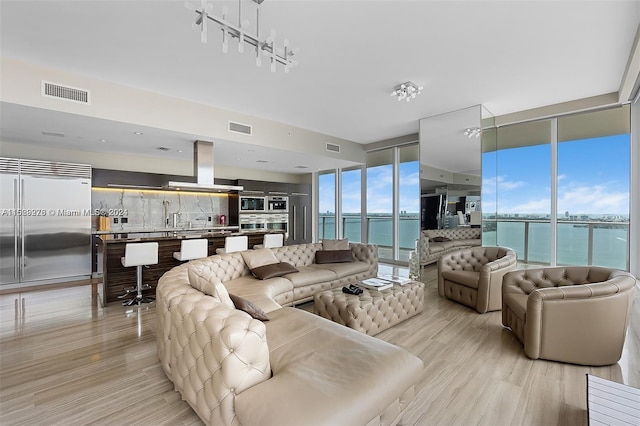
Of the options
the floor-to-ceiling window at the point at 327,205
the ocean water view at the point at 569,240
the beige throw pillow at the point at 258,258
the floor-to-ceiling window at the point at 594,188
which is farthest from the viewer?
the floor-to-ceiling window at the point at 327,205

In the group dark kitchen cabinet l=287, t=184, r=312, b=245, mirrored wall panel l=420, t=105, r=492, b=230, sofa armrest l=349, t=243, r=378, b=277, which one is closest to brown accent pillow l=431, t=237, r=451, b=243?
mirrored wall panel l=420, t=105, r=492, b=230

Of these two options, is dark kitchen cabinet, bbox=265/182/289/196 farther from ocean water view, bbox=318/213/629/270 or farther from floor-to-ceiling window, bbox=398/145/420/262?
ocean water view, bbox=318/213/629/270

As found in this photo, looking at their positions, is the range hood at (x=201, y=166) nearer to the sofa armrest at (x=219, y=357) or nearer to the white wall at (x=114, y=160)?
the white wall at (x=114, y=160)

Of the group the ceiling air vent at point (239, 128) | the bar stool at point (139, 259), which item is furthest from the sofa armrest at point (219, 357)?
the ceiling air vent at point (239, 128)

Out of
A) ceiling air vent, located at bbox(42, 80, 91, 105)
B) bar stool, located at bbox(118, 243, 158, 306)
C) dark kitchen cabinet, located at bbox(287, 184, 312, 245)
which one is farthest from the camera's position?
dark kitchen cabinet, located at bbox(287, 184, 312, 245)

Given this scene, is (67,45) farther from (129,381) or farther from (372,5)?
(129,381)

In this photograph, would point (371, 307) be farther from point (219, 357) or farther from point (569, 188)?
point (569, 188)

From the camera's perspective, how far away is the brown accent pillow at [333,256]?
15.6 ft

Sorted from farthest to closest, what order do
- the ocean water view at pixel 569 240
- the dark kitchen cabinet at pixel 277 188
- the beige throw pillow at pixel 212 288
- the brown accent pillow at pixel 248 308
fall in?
the dark kitchen cabinet at pixel 277 188 → the ocean water view at pixel 569 240 → the brown accent pillow at pixel 248 308 → the beige throw pillow at pixel 212 288

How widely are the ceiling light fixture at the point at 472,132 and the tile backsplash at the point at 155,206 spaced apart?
624 centimetres

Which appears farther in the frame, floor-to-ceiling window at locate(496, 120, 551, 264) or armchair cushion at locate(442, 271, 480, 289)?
floor-to-ceiling window at locate(496, 120, 551, 264)

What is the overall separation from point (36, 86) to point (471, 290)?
6004 millimetres

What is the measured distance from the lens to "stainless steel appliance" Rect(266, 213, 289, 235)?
826cm

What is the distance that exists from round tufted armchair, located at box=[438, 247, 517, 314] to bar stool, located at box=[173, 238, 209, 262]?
3892 mm
